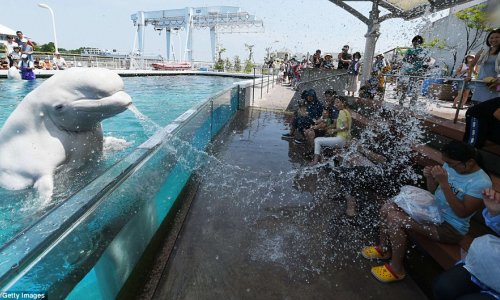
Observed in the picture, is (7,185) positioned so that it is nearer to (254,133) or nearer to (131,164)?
(131,164)

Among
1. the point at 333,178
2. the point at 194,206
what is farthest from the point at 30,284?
the point at 333,178

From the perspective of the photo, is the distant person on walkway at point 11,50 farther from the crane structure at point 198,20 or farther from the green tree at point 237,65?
the crane structure at point 198,20

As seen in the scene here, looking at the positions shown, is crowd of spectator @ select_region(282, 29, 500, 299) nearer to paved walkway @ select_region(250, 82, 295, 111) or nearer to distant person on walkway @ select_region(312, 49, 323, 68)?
paved walkway @ select_region(250, 82, 295, 111)

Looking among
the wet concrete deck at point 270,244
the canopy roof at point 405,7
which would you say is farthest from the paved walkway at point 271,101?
the wet concrete deck at point 270,244

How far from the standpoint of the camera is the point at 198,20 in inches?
2279

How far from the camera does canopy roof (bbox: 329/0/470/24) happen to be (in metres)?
8.62

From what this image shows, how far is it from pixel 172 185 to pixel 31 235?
7.55 feet

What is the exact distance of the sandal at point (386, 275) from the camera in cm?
292

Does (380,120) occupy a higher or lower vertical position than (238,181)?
higher

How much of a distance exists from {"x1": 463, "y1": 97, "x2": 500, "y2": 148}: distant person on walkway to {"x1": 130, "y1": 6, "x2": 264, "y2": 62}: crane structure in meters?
52.0

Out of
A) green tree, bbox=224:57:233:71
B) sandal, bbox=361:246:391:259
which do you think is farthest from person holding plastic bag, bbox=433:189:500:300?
green tree, bbox=224:57:233:71

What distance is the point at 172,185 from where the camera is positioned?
3916mm

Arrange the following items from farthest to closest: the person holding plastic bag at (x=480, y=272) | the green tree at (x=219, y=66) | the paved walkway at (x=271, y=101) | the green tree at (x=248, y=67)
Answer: the green tree at (x=219, y=66), the green tree at (x=248, y=67), the paved walkway at (x=271, y=101), the person holding plastic bag at (x=480, y=272)

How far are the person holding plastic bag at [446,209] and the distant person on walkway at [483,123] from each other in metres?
1.27
